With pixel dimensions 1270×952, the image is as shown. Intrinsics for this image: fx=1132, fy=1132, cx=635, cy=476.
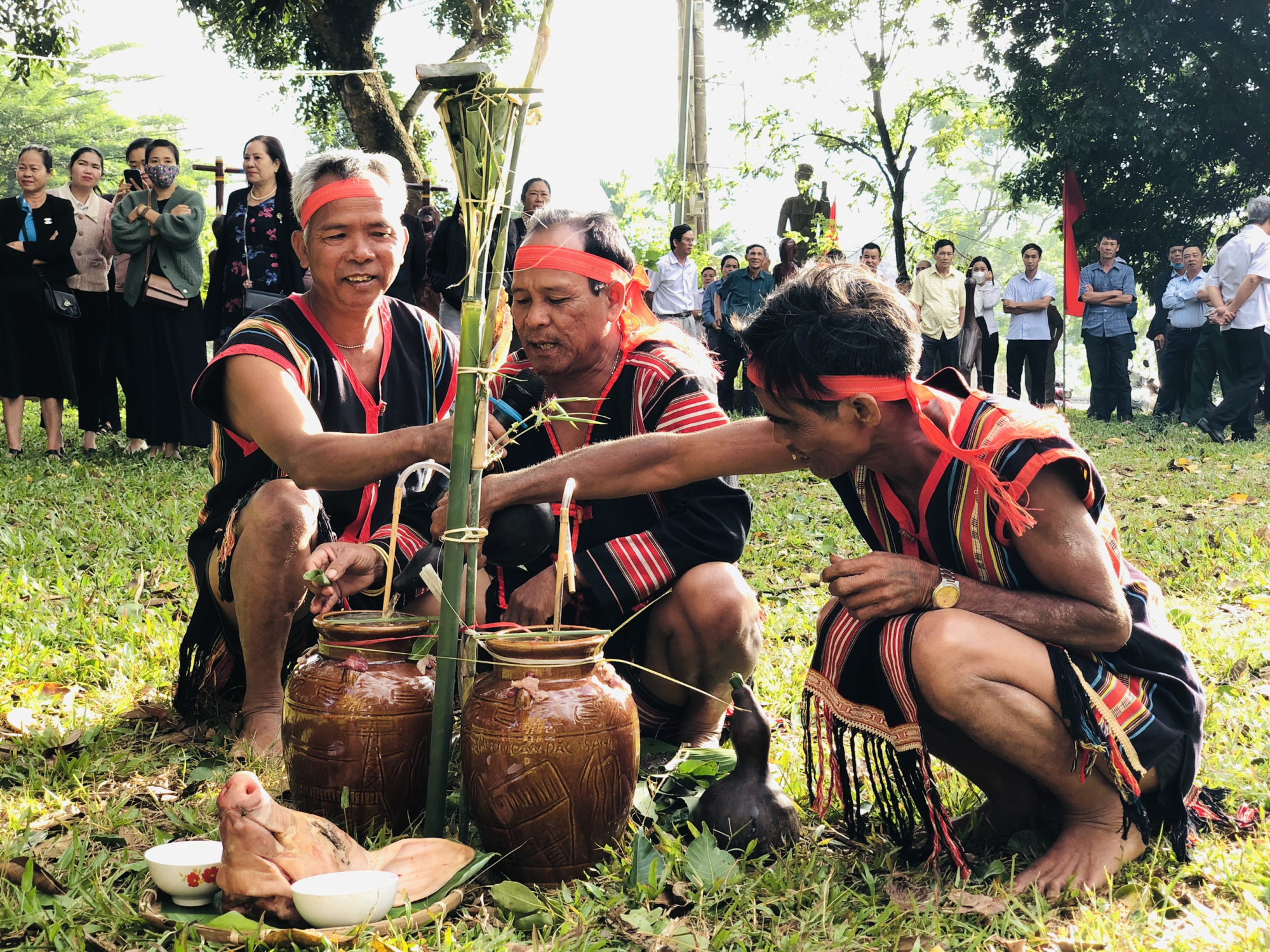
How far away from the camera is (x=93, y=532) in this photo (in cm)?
578

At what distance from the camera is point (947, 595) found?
249 cm

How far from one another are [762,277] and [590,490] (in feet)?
37.5

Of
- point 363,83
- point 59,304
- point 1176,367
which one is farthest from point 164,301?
point 1176,367

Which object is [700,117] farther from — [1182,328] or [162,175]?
[162,175]

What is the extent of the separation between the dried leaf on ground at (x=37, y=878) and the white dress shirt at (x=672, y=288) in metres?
11.3

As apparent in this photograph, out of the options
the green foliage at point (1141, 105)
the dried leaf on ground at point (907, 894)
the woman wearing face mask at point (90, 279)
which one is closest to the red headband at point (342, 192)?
the dried leaf on ground at point (907, 894)

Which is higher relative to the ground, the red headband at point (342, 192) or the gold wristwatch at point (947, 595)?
the red headband at point (342, 192)

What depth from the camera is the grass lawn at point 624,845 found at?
222 cm

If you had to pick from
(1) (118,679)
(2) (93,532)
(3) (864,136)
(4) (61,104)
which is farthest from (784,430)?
(4) (61,104)

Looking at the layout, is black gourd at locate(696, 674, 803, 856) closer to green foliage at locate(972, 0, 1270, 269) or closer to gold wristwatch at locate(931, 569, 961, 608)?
gold wristwatch at locate(931, 569, 961, 608)

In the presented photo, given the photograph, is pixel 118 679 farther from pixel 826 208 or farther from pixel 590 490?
pixel 826 208

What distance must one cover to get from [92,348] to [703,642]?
7407 millimetres

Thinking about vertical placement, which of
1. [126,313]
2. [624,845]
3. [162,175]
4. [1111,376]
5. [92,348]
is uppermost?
[162,175]

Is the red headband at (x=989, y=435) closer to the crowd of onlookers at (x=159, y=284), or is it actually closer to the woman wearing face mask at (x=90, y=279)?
the crowd of onlookers at (x=159, y=284)
